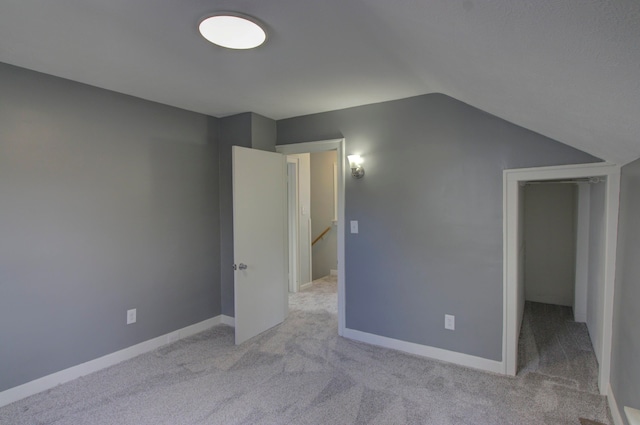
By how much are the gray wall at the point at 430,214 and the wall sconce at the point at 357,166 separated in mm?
61

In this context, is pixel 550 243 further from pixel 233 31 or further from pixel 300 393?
pixel 233 31

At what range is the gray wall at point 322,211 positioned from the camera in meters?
5.84

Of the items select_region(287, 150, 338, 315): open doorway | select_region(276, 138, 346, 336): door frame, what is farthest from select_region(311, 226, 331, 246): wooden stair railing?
select_region(276, 138, 346, 336): door frame

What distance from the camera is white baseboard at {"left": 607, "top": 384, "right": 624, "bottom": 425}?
6.44 feet

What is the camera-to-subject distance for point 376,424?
2.09m

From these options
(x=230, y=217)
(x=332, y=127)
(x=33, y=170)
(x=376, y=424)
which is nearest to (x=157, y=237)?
(x=230, y=217)

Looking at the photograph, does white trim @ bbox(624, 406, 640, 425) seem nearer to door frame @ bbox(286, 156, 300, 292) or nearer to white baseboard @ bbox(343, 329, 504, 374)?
white baseboard @ bbox(343, 329, 504, 374)

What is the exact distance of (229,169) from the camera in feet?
12.3

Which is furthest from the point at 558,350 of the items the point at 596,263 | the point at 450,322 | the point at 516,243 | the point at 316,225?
the point at 316,225

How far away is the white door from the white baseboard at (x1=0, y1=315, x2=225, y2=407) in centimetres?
65

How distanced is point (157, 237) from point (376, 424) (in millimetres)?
2500

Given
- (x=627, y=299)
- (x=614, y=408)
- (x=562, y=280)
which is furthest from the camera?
(x=562, y=280)

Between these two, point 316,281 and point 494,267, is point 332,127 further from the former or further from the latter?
point 316,281

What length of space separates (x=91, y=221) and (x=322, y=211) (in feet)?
12.3
